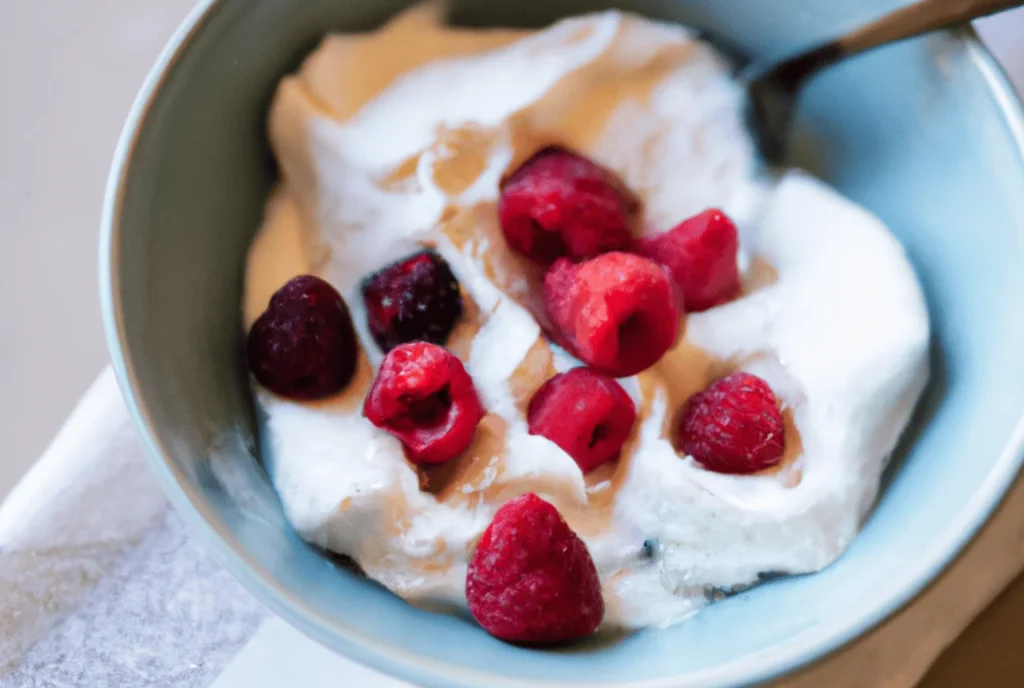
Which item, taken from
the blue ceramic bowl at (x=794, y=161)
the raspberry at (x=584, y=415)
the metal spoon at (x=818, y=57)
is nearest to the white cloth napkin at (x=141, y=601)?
the blue ceramic bowl at (x=794, y=161)

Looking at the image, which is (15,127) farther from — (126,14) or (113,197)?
(113,197)

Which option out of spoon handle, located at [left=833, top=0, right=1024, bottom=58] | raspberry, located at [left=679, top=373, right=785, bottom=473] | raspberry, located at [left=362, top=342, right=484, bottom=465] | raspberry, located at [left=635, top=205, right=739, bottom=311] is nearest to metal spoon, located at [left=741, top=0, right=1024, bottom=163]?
spoon handle, located at [left=833, top=0, right=1024, bottom=58]

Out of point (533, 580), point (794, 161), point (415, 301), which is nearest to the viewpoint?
point (533, 580)

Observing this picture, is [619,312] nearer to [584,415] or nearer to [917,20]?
[584,415]

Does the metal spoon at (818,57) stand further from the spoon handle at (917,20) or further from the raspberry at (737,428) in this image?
the raspberry at (737,428)

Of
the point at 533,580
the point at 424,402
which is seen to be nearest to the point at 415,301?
the point at 424,402

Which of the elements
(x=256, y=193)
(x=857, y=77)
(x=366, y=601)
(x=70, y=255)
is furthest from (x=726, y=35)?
(x=70, y=255)

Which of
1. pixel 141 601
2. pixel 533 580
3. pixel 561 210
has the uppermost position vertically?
pixel 561 210
